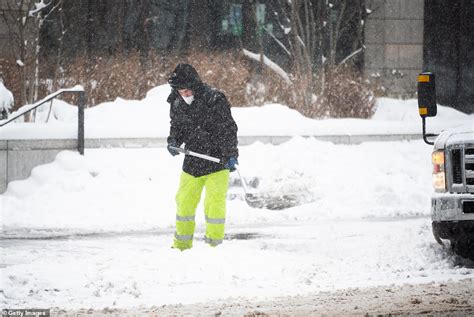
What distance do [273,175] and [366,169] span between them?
169cm

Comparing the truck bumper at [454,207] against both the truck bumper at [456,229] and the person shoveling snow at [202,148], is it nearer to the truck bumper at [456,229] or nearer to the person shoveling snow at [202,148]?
the truck bumper at [456,229]

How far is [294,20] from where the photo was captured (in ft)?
75.6

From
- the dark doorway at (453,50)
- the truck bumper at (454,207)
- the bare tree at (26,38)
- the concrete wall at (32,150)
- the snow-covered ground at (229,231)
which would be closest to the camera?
the snow-covered ground at (229,231)

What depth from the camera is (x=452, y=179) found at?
9.23m

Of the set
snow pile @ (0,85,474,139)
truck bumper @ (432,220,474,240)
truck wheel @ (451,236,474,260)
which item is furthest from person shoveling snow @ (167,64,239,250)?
snow pile @ (0,85,474,139)

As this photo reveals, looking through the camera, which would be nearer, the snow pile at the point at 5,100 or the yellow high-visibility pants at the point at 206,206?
the yellow high-visibility pants at the point at 206,206

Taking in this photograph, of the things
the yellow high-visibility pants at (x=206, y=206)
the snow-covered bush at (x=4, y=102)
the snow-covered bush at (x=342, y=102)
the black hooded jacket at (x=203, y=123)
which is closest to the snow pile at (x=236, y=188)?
the snow-covered bush at (x=4, y=102)

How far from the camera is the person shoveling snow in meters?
10.0

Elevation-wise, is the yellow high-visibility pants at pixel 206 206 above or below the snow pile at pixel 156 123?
below

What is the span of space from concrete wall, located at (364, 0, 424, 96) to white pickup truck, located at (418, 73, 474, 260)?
47.7ft


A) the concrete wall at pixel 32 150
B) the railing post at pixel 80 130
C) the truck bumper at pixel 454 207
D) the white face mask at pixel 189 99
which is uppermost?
the white face mask at pixel 189 99

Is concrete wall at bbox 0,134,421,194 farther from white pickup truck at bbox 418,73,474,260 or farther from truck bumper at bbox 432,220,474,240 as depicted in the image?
truck bumper at bbox 432,220,474,240

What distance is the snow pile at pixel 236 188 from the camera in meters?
13.4

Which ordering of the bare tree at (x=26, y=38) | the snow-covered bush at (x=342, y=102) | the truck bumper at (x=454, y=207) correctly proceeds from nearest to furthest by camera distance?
the truck bumper at (x=454, y=207) < the bare tree at (x=26, y=38) < the snow-covered bush at (x=342, y=102)
